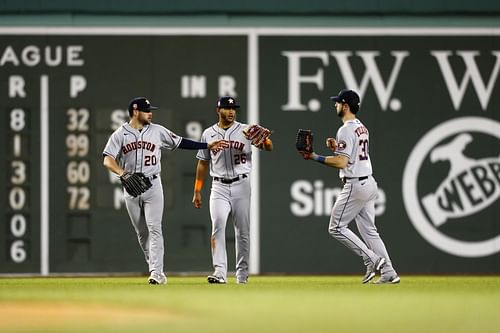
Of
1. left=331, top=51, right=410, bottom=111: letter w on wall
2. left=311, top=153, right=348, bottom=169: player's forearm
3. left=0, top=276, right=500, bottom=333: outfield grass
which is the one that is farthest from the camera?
left=331, top=51, right=410, bottom=111: letter w on wall

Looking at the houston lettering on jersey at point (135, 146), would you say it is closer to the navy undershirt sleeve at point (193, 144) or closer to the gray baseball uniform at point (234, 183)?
the navy undershirt sleeve at point (193, 144)

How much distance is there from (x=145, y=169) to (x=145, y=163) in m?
0.07

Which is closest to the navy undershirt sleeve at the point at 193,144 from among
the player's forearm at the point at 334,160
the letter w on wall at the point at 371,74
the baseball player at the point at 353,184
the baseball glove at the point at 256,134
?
the baseball glove at the point at 256,134

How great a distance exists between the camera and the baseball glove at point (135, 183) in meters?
12.0

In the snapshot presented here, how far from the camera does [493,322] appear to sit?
802cm

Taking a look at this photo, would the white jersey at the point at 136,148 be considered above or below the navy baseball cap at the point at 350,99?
below

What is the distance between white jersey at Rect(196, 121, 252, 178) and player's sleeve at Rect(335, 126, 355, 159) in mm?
991

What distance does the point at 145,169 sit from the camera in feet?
40.1

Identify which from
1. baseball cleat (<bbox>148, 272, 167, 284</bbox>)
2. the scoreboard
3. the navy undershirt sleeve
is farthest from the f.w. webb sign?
baseball cleat (<bbox>148, 272, 167, 284</bbox>)

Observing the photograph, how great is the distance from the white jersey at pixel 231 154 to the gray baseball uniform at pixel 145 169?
53 centimetres

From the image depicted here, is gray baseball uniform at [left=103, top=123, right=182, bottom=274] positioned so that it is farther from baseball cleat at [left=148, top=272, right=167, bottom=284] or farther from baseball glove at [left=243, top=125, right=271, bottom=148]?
baseball glove at [left=243, top=125, right=271, bottom=148]

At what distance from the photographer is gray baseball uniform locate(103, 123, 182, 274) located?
39.7 feet

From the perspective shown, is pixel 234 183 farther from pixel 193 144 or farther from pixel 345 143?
pixel 345 143
